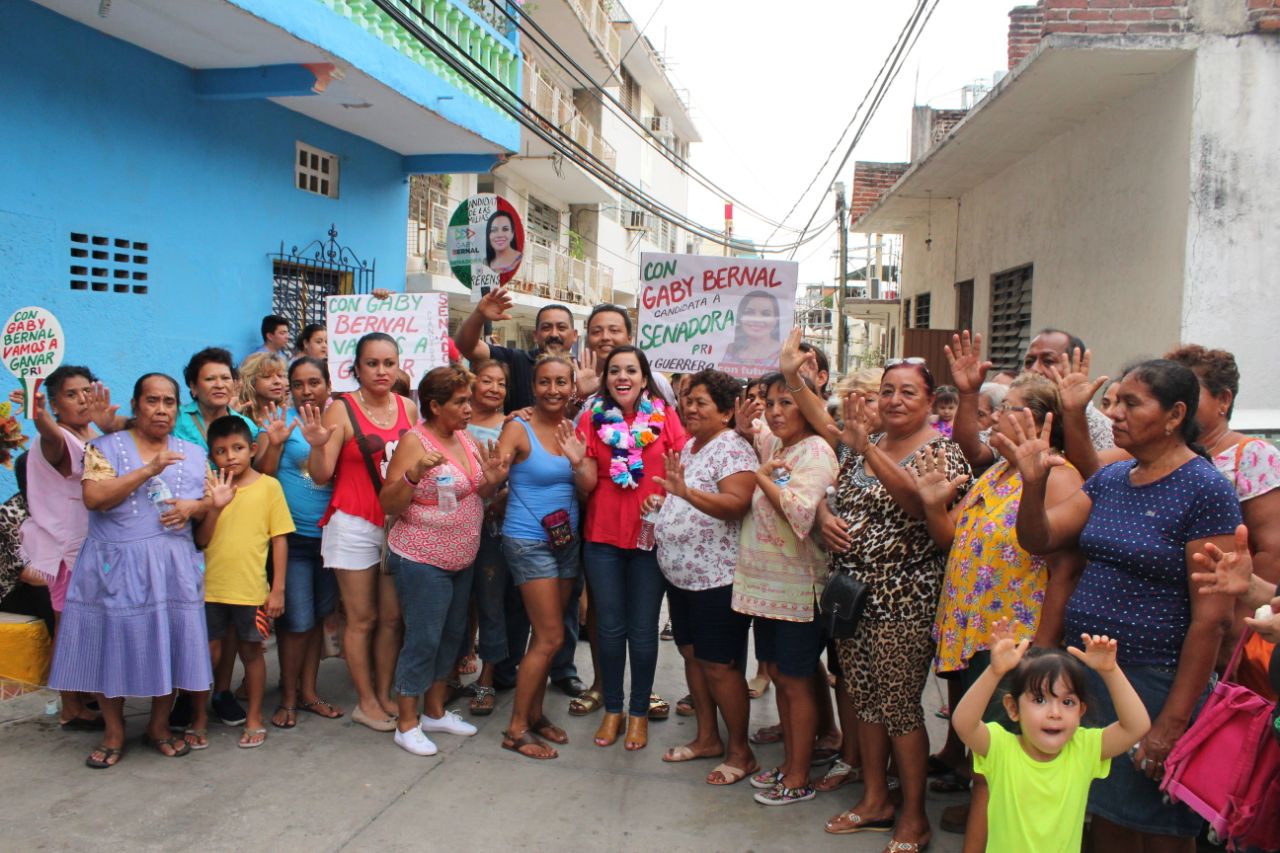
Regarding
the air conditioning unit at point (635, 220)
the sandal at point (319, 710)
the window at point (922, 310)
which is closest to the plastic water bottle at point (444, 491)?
the sandal at point (319, 710)

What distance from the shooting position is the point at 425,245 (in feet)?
54.6

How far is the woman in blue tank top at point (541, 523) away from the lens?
479 centimetres

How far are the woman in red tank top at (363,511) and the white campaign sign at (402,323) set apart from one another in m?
0.84

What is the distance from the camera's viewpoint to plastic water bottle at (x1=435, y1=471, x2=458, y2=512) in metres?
4.68

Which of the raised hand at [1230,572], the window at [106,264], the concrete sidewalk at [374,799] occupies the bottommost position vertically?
the concrete sidewalk at [374,799]

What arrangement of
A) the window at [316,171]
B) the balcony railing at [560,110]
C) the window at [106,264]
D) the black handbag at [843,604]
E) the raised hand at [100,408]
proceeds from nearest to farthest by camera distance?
the black handbag at [843,604]
the raised hand at [100,408]
the window at [106,264]
the window at [316,171]
the balcony railing at [560,110]

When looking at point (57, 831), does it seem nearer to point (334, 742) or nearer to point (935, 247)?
point (334, 742)

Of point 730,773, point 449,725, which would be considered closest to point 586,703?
point 449,725

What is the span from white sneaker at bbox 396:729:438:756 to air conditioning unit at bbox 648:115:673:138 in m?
32.3

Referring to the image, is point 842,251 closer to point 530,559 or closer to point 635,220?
point 635,220

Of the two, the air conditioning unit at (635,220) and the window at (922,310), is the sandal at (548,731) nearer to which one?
the window at (922,310)

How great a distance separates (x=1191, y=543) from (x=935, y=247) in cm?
1227

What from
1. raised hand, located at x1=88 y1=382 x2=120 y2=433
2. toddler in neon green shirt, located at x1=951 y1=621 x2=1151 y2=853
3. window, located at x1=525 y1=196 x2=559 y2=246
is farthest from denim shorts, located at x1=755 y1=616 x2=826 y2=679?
window, located at x1=525 y1=196 x2=559 y2=246

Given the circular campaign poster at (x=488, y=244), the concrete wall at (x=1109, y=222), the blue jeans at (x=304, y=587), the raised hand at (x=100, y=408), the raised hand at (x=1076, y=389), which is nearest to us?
the raised hand at (x=1076, y=389)
